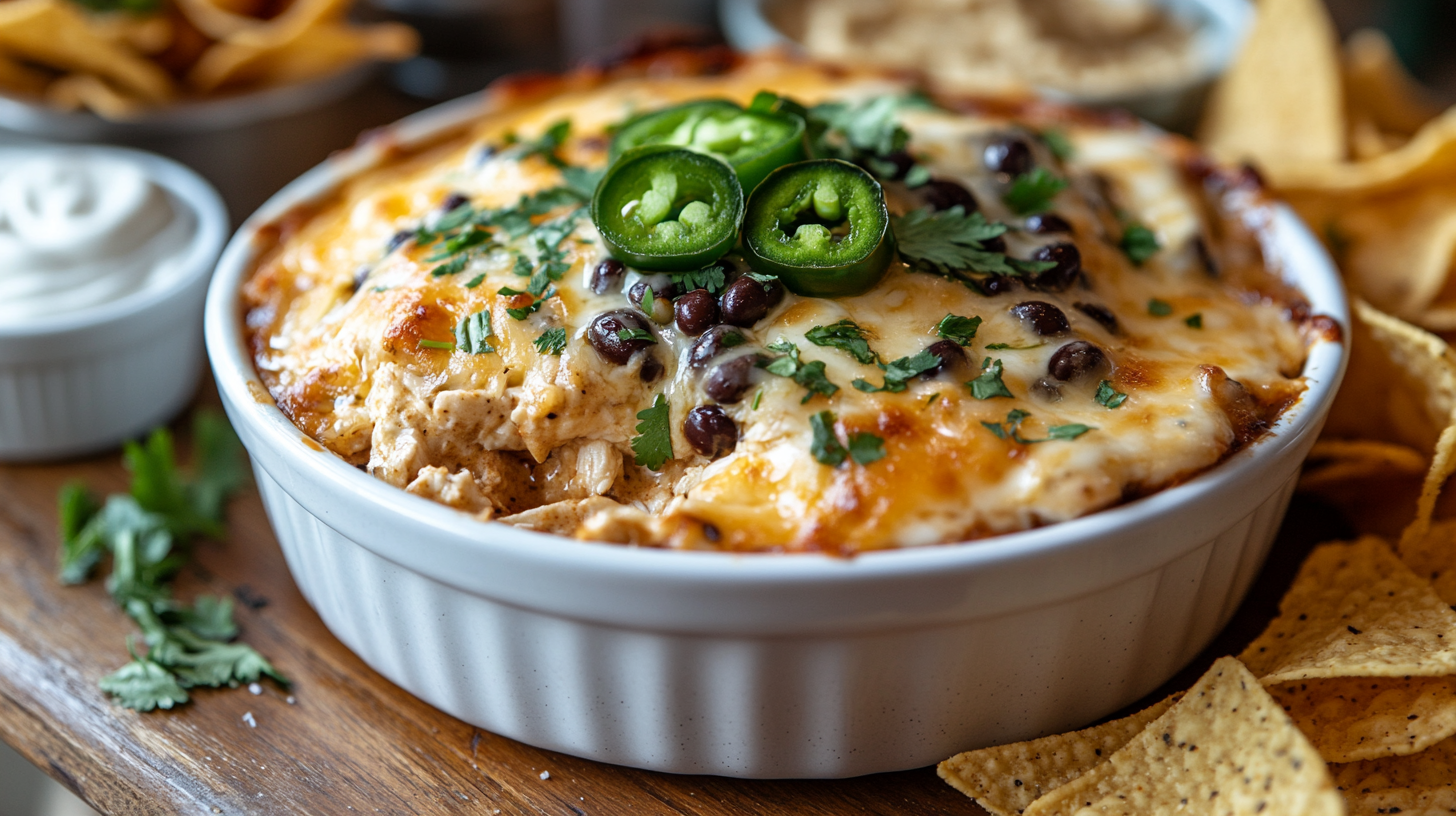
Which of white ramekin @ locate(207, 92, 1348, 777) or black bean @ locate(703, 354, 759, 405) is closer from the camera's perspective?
white ramekin @ locate(207, 92, 1348, 777)

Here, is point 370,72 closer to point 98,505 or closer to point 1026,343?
point 98,505

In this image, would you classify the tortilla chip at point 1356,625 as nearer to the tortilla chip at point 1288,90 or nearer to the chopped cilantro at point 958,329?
the chopped cilantro at point 958,329

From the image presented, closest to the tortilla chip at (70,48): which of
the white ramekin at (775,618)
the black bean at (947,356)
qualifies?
the white ramekin at (775,618)

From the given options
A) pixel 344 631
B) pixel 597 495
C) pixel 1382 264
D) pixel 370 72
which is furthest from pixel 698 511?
pixel 370 72

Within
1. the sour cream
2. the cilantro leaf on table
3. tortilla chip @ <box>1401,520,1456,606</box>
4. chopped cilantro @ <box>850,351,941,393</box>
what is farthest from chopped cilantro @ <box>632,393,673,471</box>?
the sour cream

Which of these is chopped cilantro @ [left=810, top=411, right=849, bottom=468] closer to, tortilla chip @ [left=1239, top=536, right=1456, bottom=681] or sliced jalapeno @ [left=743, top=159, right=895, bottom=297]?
sliced jalapeno @ [left=743, top=159, right=895, bottom=297]

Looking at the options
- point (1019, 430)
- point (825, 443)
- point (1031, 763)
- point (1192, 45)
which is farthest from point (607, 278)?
point (1192, 45)

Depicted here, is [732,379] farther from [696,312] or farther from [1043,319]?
[1043,319]
